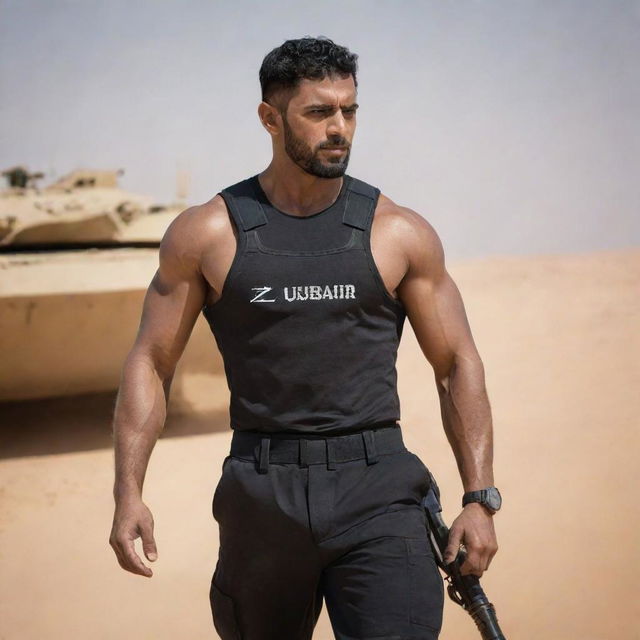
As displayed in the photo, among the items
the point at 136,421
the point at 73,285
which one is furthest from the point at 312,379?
the point at 73,285

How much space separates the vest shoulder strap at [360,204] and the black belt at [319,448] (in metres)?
0.56

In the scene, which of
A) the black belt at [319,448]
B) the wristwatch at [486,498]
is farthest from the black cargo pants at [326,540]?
the wristwatch at [486,498]

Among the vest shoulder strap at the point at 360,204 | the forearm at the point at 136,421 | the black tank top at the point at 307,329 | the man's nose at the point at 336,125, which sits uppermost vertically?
the man's nose at the point at 336,125

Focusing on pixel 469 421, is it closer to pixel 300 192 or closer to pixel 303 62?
pixel 300 192

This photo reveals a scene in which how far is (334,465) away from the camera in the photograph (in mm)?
2686

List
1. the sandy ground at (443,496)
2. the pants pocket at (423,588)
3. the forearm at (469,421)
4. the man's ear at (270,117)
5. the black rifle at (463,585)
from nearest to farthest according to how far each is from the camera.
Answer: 1. the pants pocket at (423,588)
2. the black rifle at (463,585)
3. the forearm at (469,421)
4. the man's ear at (270,117)
5. the sandy ground at (443,496)

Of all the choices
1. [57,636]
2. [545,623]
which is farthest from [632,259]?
[57,636]

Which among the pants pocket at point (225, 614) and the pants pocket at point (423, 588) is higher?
the pants pocket at point (423, 588)

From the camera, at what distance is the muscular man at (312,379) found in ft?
8.69

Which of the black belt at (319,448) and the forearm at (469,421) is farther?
the forearm at (469,421)

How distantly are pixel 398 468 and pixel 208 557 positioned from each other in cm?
387

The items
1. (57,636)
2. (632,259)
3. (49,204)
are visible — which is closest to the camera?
(57,636)

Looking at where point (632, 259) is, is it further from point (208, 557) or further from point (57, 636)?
point (57, 636)

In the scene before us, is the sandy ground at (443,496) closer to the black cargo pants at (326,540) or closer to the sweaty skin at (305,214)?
the black cargo pants at (326,540)
